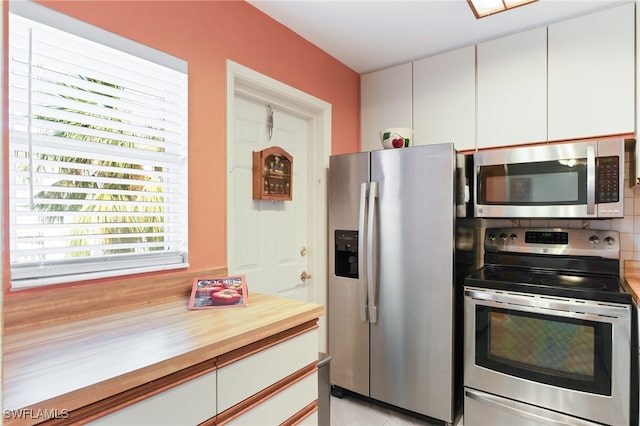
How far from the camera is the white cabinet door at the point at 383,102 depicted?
267 centimetres

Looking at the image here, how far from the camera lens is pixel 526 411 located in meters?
1.84

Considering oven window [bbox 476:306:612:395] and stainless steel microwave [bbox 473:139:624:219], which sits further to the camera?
stainless steel microwave [bbox 473:139:624:219]

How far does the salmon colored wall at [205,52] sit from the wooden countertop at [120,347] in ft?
1.44

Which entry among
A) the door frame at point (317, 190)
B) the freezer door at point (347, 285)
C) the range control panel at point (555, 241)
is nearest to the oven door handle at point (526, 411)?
the freezer door at point (347, 285)

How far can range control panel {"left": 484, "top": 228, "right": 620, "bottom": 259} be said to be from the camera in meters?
2.09

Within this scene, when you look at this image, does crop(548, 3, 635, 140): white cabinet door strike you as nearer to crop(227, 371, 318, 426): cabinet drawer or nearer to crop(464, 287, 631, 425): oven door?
crop(464, 287, 631, 425): oven door

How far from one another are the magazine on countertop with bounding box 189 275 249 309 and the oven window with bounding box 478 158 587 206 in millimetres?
1587

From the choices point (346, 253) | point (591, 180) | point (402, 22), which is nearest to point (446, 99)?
point (402, 22)

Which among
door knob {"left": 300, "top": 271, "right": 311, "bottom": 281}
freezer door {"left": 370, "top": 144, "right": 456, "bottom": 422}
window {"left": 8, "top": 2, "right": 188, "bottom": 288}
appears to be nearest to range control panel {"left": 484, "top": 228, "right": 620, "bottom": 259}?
freezer door {"left": 370, "top": 144, "right": 456, "bottom": 422}

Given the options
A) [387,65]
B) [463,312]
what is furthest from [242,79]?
[463,312]

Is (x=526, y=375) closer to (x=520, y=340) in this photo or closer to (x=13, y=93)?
(x=520, y=340)

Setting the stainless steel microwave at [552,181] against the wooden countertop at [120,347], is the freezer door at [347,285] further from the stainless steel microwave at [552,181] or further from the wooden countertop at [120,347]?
the wooden countertop at [120,347]

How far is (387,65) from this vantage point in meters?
2.74

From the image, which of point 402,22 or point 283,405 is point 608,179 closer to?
point 402,22
